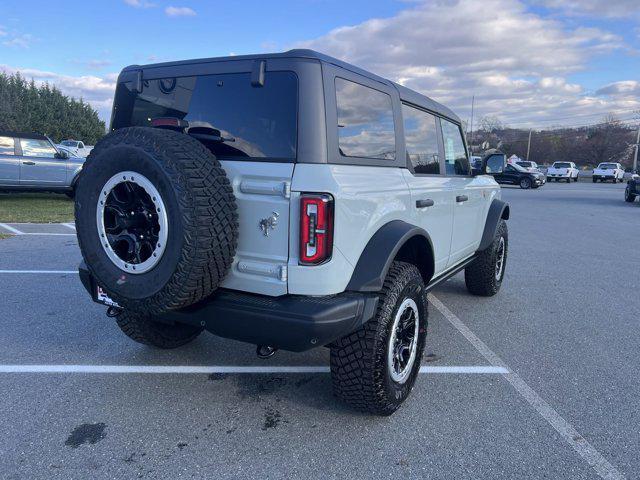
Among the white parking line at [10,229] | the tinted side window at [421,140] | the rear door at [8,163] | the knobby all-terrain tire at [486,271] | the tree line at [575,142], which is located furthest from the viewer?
the tree line at [575,142]

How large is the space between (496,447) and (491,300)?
3128 mm

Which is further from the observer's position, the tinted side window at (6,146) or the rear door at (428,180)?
the tinted side window at (6,146)

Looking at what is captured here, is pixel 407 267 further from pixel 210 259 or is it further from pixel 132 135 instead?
pixel 132 135

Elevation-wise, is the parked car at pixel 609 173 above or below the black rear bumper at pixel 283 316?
above

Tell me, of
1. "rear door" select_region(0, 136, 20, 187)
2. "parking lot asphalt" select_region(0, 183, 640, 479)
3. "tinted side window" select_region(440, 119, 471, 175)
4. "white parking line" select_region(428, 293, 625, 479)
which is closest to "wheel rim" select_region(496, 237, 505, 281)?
"parking lot asphalt" select_region(0, 183, 640, 479)

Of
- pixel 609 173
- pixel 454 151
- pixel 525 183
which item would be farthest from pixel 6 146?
pixel 609 173

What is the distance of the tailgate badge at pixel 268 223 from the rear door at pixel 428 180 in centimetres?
113

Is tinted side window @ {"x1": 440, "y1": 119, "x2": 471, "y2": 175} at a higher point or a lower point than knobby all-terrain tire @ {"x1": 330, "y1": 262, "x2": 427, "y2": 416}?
higher

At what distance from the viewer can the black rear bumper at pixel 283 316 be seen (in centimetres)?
249

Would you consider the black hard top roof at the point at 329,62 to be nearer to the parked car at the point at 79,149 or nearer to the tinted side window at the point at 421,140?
the tinted side window at the point at 421,140

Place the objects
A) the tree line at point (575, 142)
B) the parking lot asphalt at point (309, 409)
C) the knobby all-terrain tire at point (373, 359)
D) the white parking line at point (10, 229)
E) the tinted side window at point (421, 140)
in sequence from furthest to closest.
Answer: the tree line at point (575, 142)
the white parking line at point (10, 229)
the tinted side window at point (421, 140)
the knobby all-terrain tire at point (373, 359)
the parking lot asphalt at point (309, 409)

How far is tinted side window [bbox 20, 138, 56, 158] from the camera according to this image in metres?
12.9

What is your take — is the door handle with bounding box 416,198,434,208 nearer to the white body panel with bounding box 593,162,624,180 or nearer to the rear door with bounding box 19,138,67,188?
the rear door with bounding box 19,138,67,188

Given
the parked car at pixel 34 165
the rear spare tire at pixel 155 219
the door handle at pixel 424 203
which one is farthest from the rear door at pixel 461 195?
the parked car at pixel 34 165
